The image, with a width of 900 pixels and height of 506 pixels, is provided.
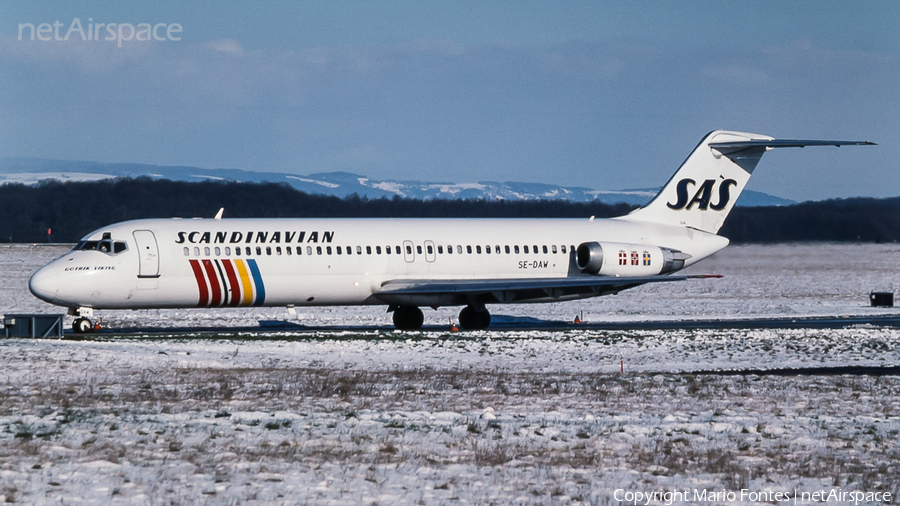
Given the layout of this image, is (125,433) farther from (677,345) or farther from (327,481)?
(677,345)

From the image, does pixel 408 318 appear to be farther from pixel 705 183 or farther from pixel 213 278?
pixel 705 183

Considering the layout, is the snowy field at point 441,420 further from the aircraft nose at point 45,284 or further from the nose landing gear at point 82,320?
the aircraft nose at point 45,284

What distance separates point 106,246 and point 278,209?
5439 centimetres

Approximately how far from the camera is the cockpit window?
95.5ft

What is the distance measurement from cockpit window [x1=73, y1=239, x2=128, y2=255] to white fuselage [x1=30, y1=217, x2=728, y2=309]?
0.03 meters

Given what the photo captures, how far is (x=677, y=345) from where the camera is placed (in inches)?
1049

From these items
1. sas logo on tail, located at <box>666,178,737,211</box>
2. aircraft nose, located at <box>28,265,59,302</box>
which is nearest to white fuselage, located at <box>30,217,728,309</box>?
aircraft nose, located at <box>28,265,59,302</box>

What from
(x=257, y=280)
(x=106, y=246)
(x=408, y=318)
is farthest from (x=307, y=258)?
(x=106, y=246)

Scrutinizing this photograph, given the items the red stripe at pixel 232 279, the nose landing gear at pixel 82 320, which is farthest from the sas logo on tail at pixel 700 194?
the nose landing gear at pixel 82 320

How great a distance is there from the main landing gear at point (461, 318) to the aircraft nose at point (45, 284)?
10.3 metres

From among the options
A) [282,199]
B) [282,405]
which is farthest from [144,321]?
[282,199]

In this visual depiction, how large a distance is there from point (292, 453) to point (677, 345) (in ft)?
54.9

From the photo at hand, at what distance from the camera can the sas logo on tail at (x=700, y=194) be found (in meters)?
37.0

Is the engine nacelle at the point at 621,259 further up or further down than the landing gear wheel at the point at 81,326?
further up
